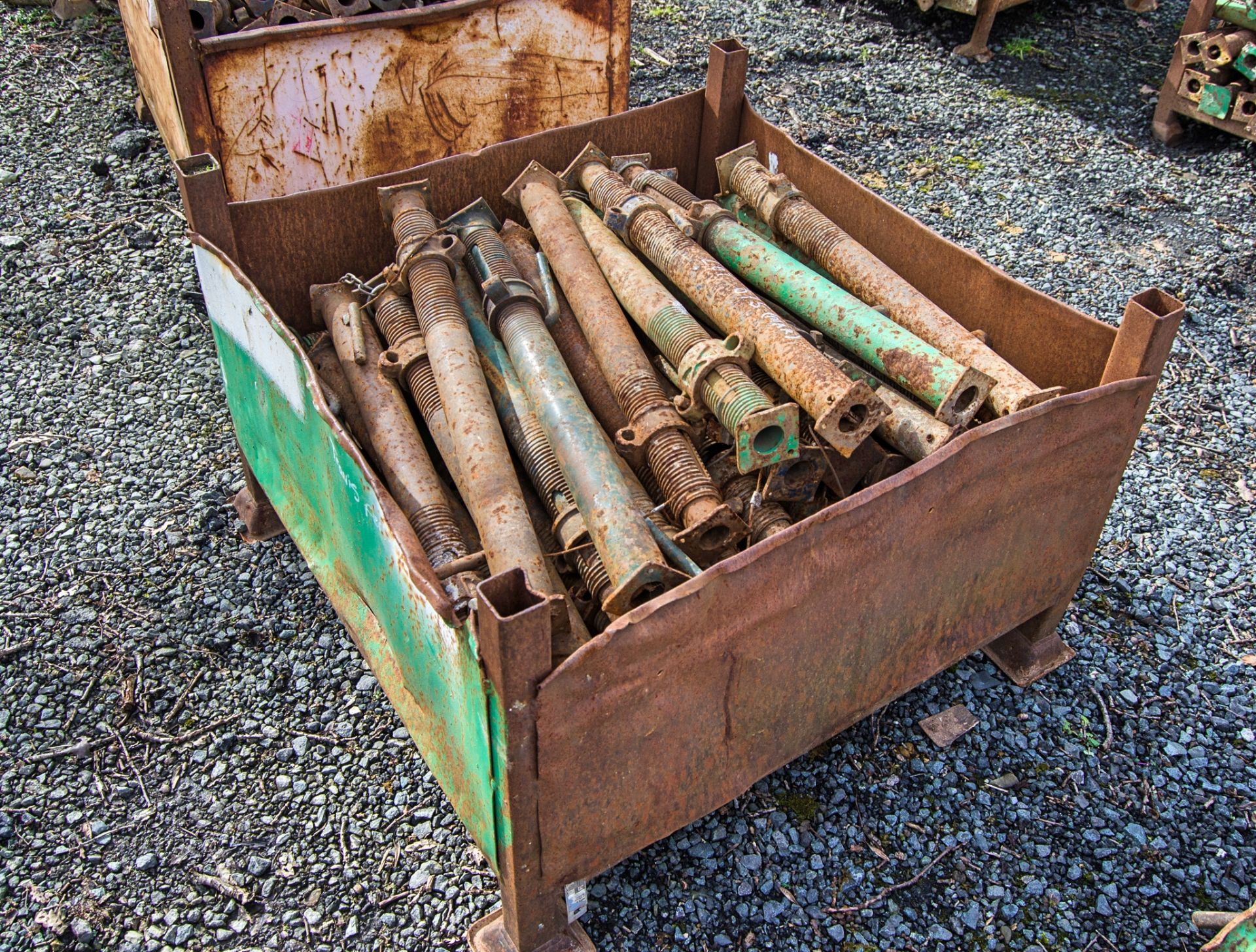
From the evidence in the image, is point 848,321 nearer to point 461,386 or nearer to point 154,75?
point 461,386

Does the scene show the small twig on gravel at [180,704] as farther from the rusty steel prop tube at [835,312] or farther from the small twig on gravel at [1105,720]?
the small twig on gravel at [1105,720]

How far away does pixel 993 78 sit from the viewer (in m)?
8.13

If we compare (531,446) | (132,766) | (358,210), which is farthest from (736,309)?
(132,766)

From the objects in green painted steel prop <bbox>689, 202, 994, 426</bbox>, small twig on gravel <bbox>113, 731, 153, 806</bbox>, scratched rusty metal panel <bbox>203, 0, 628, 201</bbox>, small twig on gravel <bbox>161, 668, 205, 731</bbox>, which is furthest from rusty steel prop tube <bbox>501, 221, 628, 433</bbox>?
small twig on gravel <bbox>113, 731, 153, 806</bbox>

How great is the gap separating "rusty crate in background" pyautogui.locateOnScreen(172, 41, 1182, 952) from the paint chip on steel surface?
0.28 meters

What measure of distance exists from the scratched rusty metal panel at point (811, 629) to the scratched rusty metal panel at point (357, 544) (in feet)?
0.81

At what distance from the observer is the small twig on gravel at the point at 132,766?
337cm

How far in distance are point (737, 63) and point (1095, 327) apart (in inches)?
75.9

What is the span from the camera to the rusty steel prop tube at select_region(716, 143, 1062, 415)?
313 centimetres

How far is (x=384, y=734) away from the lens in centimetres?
353

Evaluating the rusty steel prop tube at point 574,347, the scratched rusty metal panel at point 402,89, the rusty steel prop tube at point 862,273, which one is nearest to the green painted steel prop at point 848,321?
the rusty steel prop tube at point 862,273

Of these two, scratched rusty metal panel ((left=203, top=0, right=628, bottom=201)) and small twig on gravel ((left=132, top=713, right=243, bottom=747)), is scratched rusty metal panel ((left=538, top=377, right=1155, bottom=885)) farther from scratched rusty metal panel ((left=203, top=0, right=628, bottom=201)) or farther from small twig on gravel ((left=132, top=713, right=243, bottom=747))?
scratched rusty metal panel ((left=203, top=0, right=628, bottom=201))

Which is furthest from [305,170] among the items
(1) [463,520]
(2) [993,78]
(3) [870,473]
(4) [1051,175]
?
(2) [993,78]

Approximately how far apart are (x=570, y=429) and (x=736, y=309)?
720mm
